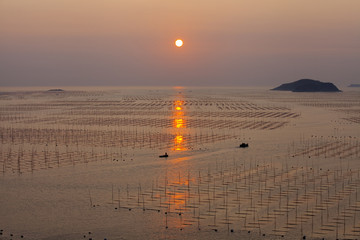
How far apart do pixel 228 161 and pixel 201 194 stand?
785 cm

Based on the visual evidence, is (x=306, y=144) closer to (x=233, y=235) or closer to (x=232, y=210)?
(x=232, y=210)

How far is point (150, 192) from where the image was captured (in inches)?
806

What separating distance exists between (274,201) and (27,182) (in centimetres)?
1191

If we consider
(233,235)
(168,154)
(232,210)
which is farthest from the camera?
(168,154)

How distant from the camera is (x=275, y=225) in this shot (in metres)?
16.1

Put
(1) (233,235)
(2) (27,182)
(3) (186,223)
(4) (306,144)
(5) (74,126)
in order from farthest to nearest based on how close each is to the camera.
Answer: (5) (74,126) < (4) (306,144) < (2) (27,182) < (3) (186,223) < (1) (233,235)

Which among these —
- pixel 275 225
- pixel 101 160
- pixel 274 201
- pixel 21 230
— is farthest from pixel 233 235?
pixel 101 160

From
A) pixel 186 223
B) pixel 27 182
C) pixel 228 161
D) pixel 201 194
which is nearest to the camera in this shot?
pixel 186 223

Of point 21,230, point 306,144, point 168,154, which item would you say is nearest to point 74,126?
point 168,154

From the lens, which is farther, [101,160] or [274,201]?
[101,160]

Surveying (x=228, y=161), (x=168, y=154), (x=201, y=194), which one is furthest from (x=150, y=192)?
(x=168, y=154)

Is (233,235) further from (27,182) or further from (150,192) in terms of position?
(27,182)

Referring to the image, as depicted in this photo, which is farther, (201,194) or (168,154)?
(168,154)

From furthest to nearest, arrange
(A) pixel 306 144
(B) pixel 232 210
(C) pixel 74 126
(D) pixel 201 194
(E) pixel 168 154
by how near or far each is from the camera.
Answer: (C) pixel 74 126, (A) pixel 306 144, (E) pixel 168 154, (D) pixel 201 194, (B) pixel 232 210
